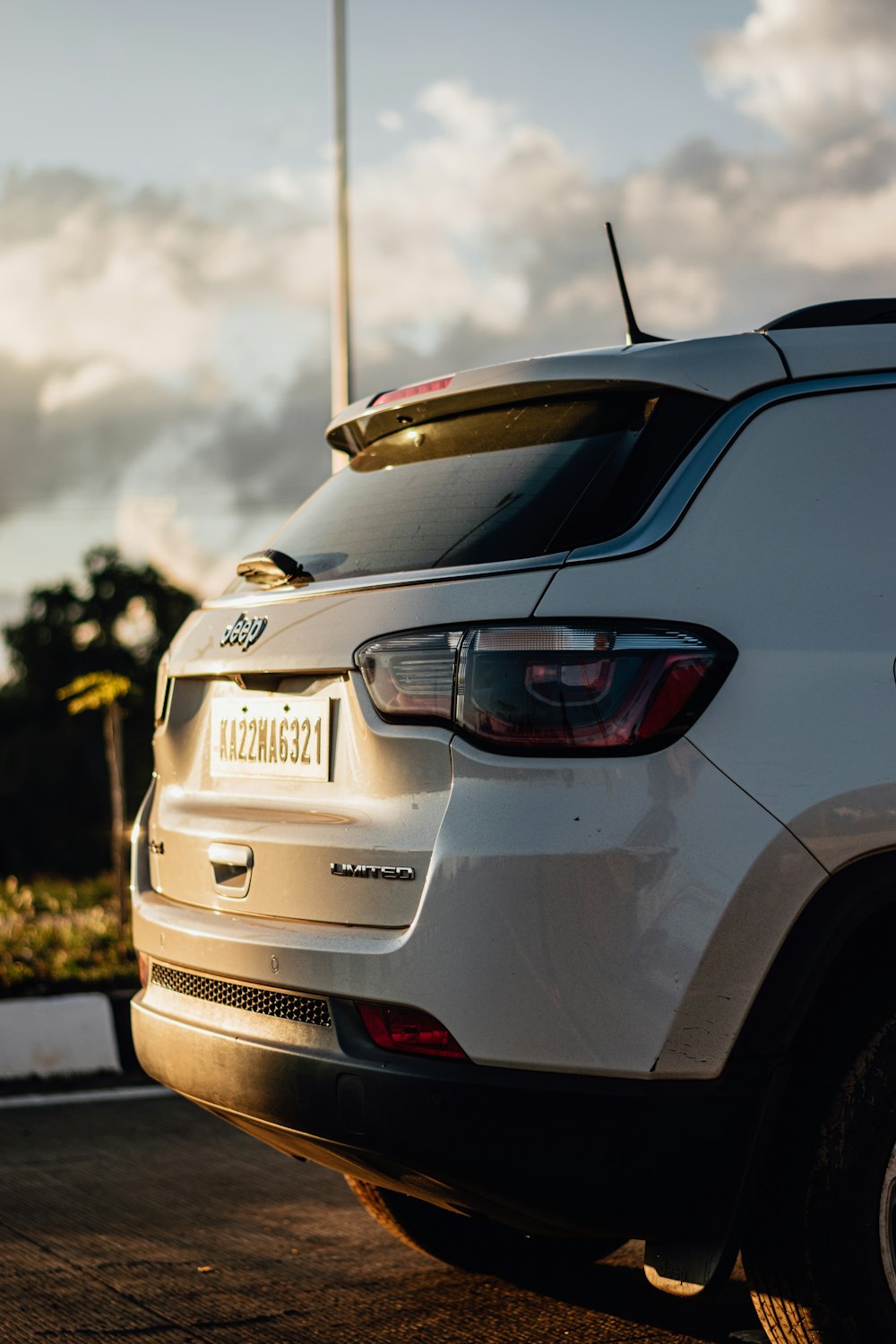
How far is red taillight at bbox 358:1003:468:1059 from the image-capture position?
2533 millimetres

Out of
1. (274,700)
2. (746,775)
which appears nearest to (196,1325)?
(274,700)

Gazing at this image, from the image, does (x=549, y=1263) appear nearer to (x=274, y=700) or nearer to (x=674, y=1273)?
(x=674, y=1273)

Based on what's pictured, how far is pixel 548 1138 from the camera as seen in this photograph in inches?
97.4

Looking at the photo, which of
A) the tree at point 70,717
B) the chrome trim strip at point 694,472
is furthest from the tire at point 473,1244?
the tree at point 70,717

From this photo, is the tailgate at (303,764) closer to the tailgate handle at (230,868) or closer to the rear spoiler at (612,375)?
the tailgate handle at (230,868)

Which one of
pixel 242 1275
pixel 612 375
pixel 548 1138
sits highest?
pixel 612 375

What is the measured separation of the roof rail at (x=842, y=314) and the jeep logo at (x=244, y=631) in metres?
1.15

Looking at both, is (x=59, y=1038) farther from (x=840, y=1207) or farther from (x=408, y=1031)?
(x=840, y=1207)

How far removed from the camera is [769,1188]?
2621mm

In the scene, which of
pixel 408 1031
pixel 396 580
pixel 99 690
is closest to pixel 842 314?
pixel 396 580

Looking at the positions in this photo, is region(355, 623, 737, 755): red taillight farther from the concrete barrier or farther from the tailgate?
the concrete barrier

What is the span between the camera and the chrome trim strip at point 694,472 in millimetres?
2617

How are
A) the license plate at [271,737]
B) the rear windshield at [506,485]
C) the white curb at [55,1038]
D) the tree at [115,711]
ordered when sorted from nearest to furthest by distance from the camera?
the rear windshield at [506,485] < the license plate at [271,737] < the white curb at [55,1038] < the tree at [115,711]

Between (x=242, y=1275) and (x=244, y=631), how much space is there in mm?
1672
